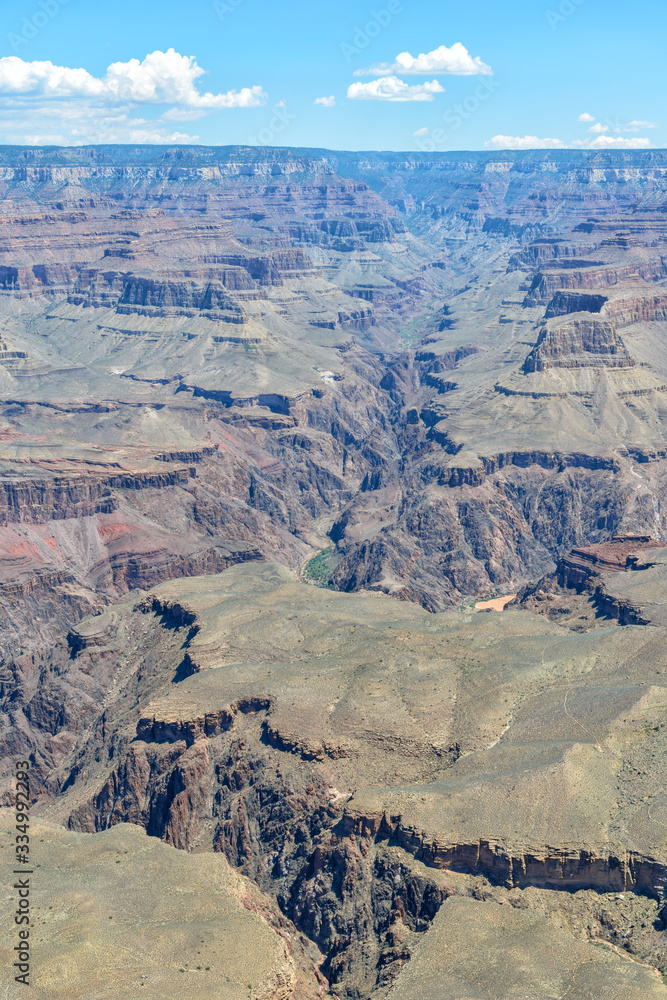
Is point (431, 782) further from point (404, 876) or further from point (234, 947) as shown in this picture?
point (234, 947)

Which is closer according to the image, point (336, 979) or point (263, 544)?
point (336, 979)

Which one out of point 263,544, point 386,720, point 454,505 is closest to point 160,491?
point 263,544

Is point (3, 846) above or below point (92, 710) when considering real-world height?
above

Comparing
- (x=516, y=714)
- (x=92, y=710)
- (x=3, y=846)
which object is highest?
(x=516, y=714)

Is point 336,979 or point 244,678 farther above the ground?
point 244,678

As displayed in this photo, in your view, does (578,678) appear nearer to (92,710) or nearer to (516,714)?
(516,714)

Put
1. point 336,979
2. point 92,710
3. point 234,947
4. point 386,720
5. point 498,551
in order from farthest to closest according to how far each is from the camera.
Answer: point 498,551
point 92,710
point 386,720
point 336,979
point 234,947

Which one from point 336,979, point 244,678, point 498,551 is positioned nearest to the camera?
point 336,979

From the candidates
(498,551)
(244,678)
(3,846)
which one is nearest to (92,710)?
(244,678)

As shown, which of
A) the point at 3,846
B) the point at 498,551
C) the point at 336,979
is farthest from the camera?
the point at 498,551
